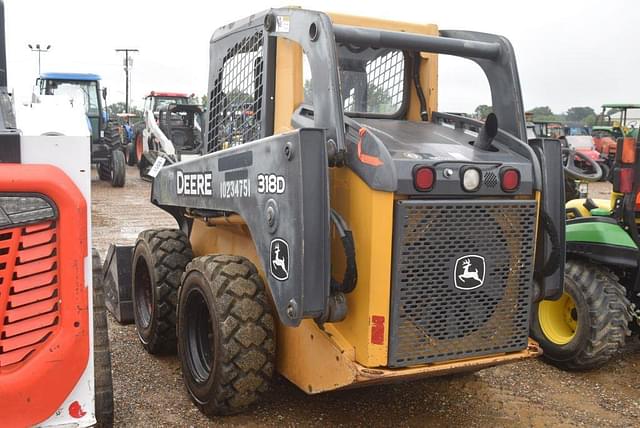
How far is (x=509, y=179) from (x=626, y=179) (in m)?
1.75

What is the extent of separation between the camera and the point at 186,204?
4285 mm

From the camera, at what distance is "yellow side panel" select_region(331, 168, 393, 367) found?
2893 mm

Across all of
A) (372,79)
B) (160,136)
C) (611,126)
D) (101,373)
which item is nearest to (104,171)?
(160,136)

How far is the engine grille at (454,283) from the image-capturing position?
117 inches

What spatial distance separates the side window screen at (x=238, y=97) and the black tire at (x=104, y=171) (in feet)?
40.6

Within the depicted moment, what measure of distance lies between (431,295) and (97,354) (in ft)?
4.74

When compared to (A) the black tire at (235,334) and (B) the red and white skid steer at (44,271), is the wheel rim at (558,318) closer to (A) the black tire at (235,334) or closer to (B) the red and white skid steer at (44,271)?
(A) the black tire at (235,334)

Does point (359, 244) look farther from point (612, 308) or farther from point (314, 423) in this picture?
point (612, 308)

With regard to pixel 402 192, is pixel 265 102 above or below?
above

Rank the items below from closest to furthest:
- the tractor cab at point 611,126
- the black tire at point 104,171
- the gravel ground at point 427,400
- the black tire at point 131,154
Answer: the gravel ground at point 427,400, the black tire at point 104,171, the black tire at point 131,154, the tractor cab at point 611,126

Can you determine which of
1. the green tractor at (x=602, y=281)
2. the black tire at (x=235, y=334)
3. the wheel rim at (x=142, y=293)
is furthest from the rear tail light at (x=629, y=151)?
the wheel rim at (x=142, y=293)

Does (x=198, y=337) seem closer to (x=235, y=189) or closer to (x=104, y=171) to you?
(x=235, y=189)

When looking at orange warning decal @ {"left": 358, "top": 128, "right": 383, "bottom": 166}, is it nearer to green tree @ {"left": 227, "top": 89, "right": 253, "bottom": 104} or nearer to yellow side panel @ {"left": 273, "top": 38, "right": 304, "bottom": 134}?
yellow side panel @ {"left": 273, "top": 38, "right": 304, "bottom": 134}

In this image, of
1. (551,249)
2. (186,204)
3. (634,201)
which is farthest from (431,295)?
(634,201)
